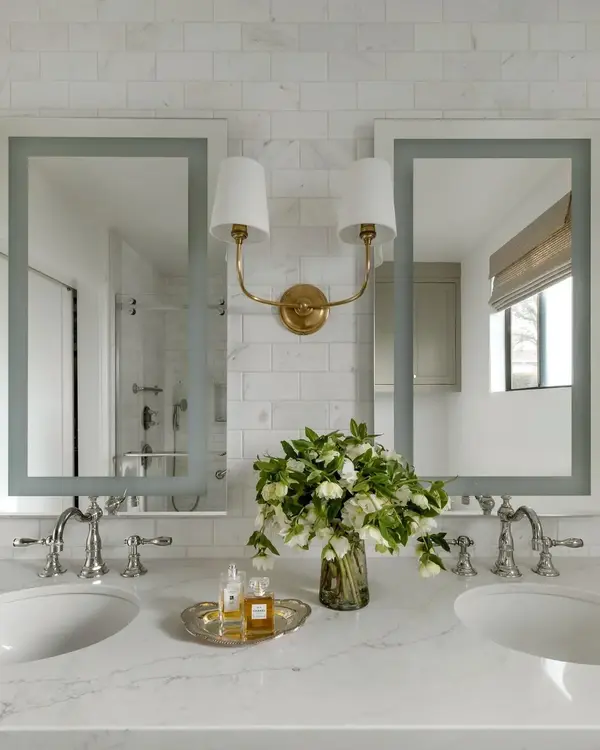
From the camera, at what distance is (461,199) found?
1466mm

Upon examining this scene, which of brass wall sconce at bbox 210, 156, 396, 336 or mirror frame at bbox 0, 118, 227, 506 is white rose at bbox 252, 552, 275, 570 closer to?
mirror frame at bbox 0, 118, 227, 506

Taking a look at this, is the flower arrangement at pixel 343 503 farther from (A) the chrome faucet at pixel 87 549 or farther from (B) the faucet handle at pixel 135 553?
(A) the chrome faucet at pixel 87 549

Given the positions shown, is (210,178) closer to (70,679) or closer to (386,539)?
(386,539)

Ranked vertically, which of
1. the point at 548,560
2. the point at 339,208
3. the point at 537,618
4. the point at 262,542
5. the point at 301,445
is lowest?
the point at 537,618

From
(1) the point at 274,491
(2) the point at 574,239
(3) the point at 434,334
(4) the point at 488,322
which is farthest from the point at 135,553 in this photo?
(2) the point at 574,239

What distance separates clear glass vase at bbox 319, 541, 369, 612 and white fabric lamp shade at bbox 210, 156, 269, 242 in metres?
0.81

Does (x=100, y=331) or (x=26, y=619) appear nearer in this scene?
(x=26, y=619)

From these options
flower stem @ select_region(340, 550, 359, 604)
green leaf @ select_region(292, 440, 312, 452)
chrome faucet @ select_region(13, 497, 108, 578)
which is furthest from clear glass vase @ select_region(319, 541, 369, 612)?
chrome faucet @ select_region(13, 497, 108, 578)

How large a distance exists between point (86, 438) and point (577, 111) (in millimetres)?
1645

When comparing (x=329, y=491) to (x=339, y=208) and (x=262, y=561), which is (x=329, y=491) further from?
(x=339, y=208)

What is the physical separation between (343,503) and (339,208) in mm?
762

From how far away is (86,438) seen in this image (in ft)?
4.76

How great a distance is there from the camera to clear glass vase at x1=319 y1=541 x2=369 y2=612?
3.67 feet

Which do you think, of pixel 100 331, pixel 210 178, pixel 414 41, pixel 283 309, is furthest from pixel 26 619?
pixel 414 41
